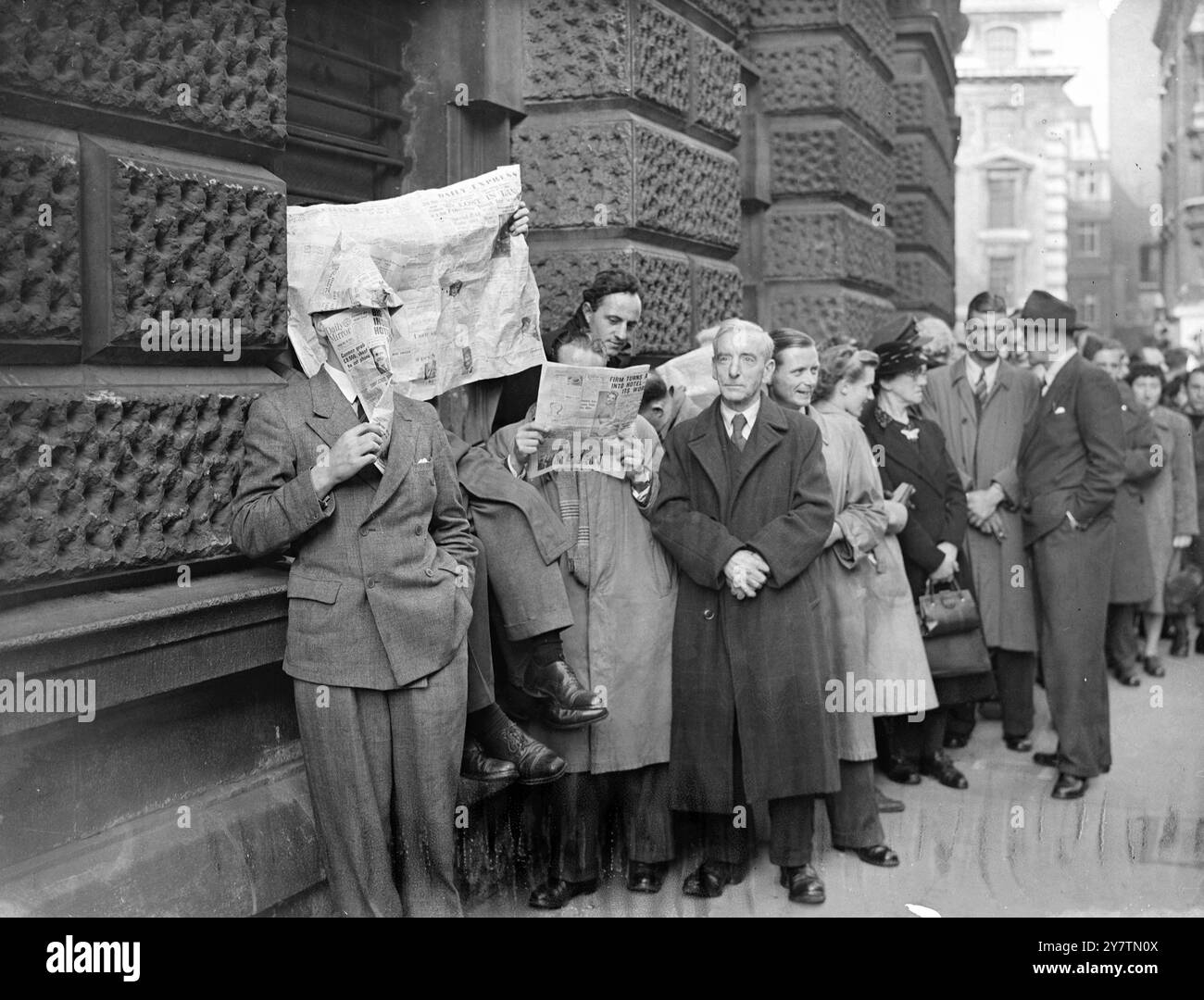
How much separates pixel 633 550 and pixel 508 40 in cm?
219

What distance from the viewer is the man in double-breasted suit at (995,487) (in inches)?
263

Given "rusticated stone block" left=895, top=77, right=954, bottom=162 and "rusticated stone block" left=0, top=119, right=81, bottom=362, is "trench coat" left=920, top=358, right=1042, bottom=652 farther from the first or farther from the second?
"rusticated stone block" left=895, top=77, right=954, bottom=162

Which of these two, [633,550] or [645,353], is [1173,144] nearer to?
[645,353]

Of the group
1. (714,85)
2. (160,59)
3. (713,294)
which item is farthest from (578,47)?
(160,59)

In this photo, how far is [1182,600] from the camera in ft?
29.9

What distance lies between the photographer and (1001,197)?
146 feet

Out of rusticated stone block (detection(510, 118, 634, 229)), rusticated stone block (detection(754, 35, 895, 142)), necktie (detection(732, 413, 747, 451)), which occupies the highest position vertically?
rusticated stone block (detection(754, 35, 895, 142))

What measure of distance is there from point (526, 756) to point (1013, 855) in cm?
221

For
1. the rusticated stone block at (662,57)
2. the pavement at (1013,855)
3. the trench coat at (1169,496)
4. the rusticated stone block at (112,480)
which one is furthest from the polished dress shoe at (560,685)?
the trench coat at (1169,496)

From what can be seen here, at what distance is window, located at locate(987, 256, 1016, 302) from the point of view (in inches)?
1785

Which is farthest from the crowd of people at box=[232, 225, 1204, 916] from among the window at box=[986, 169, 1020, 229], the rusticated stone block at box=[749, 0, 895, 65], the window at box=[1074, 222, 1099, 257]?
the window at box=[986, 169, 1020, 229]

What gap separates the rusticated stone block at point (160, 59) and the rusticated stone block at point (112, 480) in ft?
2.34

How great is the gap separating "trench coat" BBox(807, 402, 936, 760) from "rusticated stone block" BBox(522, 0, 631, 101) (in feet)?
5.09
